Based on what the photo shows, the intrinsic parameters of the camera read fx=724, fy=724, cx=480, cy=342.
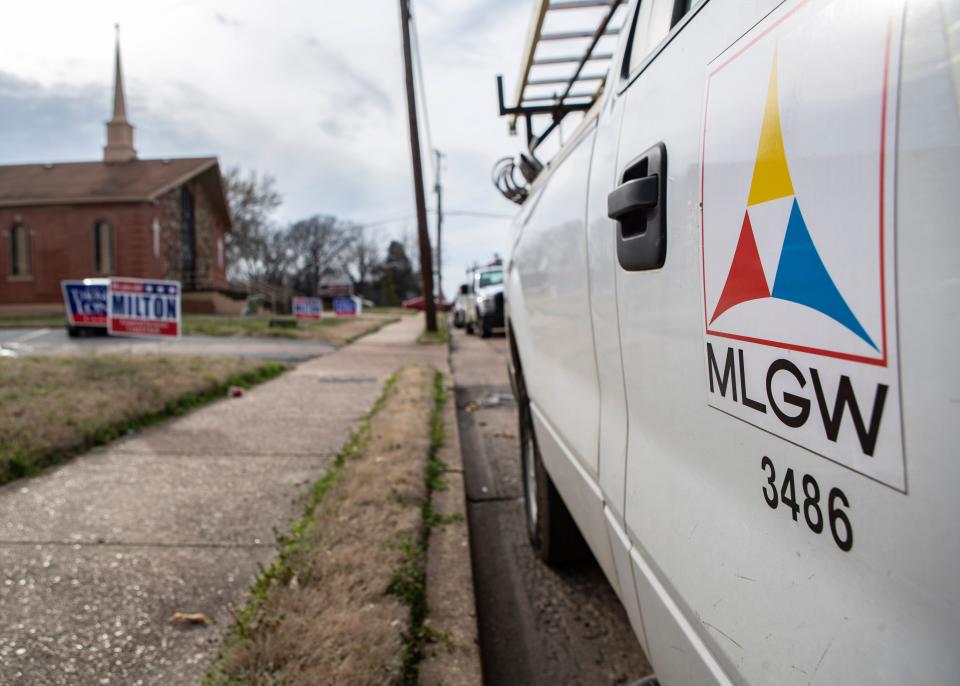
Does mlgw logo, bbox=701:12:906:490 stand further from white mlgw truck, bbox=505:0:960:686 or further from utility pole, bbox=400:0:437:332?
utility pole, bbox=400:0:437:332

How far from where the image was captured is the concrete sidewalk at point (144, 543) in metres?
2.53

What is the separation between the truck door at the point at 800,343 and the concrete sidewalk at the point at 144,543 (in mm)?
1984

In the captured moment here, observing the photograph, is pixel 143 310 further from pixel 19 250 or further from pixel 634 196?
pixel 19 250

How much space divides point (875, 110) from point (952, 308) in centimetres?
25

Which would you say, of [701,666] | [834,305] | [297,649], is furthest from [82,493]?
[834,305]

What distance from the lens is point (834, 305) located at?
0.87m

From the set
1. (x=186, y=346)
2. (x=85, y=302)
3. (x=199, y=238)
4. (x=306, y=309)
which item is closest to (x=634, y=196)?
(x=85, y=302)

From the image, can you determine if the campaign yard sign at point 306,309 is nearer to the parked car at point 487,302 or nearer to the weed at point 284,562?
the parked car at point 487,302

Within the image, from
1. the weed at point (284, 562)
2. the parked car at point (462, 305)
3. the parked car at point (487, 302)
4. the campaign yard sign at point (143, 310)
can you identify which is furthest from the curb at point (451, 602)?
the parked car at point (462, 305)

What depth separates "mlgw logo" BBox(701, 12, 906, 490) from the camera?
810mm

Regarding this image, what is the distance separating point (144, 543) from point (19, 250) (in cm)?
3435

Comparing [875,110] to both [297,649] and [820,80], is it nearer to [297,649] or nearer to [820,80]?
[820,80]

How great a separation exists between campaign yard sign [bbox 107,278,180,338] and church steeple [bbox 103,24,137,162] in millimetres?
29333

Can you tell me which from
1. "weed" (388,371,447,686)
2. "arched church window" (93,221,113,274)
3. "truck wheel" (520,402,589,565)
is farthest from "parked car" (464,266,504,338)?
"arched church window" (93,221,113,274)
